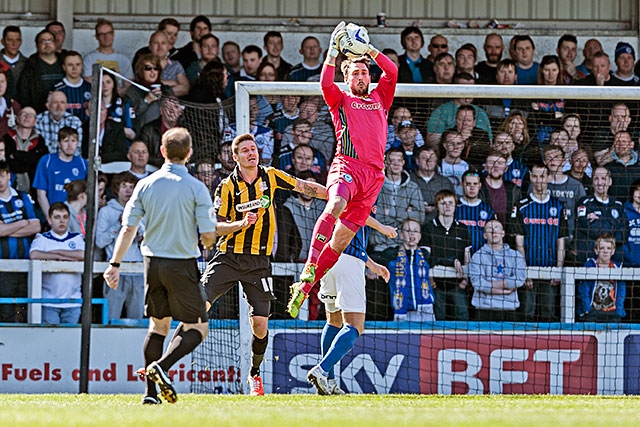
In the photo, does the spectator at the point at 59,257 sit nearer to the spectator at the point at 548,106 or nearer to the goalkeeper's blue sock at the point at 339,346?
the goalkeeper's blue sock at the point at 339,346

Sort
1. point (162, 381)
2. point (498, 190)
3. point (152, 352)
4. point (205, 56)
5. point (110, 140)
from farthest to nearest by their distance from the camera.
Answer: point (205, 56), point (110, 140), point (498, 190), point (152, 352), point (162, 381)

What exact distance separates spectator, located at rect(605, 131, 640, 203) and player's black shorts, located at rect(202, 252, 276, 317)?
547cm

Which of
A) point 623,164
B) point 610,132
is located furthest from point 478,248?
point 610,132

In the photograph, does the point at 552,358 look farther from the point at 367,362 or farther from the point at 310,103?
the point at 310,103

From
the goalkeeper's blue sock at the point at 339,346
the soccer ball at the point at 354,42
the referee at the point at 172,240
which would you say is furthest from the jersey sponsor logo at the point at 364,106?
the referee at the point at 172,240

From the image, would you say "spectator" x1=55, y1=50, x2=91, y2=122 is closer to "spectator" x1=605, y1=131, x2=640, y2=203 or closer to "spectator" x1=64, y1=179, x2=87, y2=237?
"spectator" x1=64, y1=179, x2=87, y2=237

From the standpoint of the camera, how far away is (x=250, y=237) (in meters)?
9.93

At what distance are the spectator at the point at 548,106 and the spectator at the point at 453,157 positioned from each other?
1.01m

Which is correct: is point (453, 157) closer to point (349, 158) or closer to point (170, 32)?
point (170, 32)

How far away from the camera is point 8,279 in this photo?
12.6m

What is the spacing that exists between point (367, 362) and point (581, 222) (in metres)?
3.10

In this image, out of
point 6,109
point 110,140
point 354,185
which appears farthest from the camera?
point 6,109

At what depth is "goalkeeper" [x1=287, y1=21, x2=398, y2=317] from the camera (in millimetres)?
9383

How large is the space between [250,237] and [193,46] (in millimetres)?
5275
